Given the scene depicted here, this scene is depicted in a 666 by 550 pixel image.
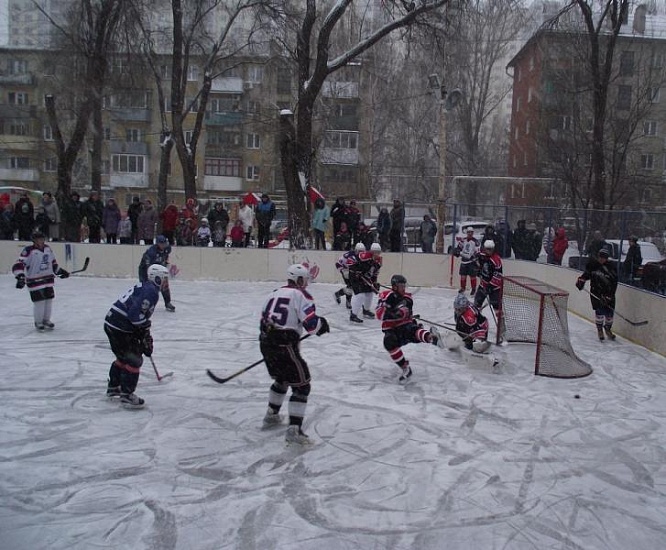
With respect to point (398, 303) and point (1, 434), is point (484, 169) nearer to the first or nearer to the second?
point (398, 303)

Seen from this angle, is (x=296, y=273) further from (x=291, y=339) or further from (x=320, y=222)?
(x=320, y=222)

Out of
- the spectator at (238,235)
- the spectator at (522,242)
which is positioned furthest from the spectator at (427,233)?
the spectator at (238,235)

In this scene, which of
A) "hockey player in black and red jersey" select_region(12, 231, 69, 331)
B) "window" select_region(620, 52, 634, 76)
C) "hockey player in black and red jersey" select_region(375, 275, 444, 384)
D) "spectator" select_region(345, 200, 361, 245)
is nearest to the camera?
"hockey player in black and red jersey" select_region(375, 275, 444, 384)

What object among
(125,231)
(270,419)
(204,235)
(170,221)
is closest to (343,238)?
(204,235)

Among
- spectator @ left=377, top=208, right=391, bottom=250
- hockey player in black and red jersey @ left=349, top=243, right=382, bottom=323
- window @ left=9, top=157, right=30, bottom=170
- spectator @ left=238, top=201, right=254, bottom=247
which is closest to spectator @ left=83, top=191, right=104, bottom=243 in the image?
spectator @ left=238, top=201, right=254, bottom=247

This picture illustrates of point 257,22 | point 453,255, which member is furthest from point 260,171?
point 453,255

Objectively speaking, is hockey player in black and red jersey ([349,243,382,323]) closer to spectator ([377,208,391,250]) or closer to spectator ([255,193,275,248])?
spectator ([377,208,391,250])

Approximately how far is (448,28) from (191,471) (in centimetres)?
1544

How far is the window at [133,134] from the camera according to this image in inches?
1566

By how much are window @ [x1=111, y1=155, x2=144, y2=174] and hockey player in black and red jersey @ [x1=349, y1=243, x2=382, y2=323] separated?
99.6 ft

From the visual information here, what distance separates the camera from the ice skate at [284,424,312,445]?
18.1ft

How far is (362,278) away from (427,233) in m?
6.08

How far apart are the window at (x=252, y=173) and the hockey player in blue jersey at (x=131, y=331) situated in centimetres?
3407

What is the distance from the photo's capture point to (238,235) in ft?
55.4
